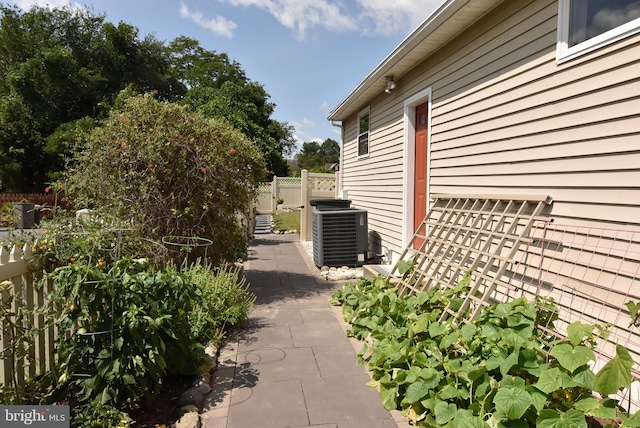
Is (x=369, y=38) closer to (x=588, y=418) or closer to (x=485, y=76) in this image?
(x=485, y=76)

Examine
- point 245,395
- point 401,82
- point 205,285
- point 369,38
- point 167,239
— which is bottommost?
point 245,395

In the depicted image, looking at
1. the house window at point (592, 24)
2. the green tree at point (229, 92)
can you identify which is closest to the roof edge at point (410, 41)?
the house window at point (592, 24)

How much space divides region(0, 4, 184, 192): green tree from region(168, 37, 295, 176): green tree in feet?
12.1

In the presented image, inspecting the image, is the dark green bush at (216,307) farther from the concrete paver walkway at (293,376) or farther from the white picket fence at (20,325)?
the white picket fence at (20,325)

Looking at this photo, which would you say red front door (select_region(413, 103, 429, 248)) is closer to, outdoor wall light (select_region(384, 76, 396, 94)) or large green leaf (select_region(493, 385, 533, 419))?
outdoor wall light (select_region(384, 76, 396, 94))

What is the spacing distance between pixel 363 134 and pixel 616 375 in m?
7.40

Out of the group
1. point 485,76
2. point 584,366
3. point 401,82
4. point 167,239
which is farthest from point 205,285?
point 401,82

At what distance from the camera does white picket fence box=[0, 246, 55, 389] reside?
2.26 meters

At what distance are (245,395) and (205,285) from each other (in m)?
1.30

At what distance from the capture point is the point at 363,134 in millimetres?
8789

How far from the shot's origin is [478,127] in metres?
4.30

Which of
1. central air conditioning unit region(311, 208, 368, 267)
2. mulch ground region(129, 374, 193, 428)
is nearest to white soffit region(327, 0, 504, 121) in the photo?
central air conditioning unit region(311, 208, 368, 267)

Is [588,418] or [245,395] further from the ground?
[588,418]

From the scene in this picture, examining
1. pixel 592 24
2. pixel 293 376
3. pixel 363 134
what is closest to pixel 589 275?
pixel 592 24
